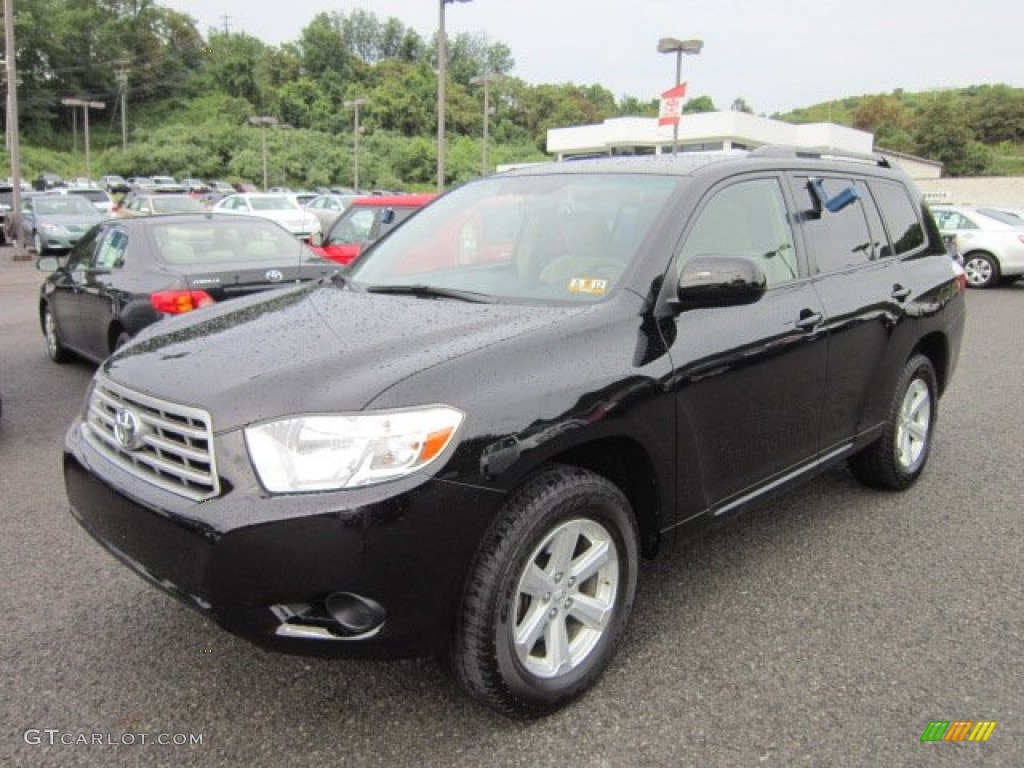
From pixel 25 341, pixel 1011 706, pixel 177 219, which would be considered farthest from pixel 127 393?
pixel 25 341

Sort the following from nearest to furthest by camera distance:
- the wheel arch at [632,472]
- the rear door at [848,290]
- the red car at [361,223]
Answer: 1. the wheel arch at [632,472]
2. the rear door at [848,290]
3. the red car at [361,223]

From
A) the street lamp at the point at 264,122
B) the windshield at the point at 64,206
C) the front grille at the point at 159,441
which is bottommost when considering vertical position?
the front grille at the point at 159,441

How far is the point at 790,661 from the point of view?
2.94 meters

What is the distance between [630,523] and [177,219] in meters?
5.60

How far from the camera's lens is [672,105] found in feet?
52.0

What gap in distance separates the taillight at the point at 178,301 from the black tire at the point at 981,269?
15809 millimetres

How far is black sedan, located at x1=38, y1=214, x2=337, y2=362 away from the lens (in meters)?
6.26

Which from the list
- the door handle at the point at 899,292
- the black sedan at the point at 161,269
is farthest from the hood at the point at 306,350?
the black sedan at the point at 161,269

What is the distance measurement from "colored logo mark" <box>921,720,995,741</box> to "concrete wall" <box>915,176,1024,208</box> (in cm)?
5104

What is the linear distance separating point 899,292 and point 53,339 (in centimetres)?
774

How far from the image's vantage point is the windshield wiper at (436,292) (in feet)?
10.1
